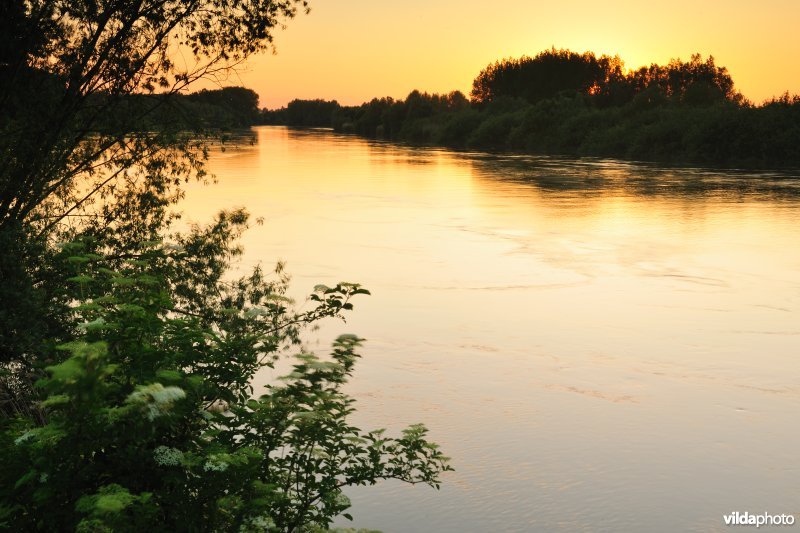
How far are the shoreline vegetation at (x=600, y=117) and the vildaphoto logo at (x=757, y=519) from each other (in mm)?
37760

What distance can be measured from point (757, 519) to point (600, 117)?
53562 millimetres

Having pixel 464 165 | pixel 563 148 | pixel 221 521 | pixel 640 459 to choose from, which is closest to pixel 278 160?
pixel 464 165

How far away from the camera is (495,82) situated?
103562mm

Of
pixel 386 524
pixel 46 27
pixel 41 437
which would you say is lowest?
pixel 386 524

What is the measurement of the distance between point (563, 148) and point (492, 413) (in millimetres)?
51429

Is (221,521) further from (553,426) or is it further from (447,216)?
(447,216)

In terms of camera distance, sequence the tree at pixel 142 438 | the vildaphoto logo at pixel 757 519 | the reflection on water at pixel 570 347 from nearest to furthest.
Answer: the tree at pixel 142 438
the vildaphoto logo at pixel 757 519
the reflection on water at pixel 570 347

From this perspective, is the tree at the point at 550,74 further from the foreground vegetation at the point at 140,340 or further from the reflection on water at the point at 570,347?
the foreground vegetation at the point at 140,340

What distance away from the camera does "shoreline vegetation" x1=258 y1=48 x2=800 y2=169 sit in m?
44.8

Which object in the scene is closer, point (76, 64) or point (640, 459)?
point (640, 459)

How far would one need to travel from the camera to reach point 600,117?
190 ft

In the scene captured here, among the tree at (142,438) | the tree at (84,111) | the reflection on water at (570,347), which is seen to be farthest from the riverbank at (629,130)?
the tree at (142,438)

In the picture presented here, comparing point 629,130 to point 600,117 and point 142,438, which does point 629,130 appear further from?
point 142,438

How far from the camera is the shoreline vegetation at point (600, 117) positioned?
44.8m
